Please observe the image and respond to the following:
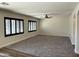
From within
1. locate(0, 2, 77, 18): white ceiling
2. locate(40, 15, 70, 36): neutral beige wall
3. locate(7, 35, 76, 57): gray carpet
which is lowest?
locate(7, 35, 76, 57): gray carpet

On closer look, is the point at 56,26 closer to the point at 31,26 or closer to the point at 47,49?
the point at 31,26

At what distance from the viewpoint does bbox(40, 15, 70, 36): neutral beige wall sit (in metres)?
13.7

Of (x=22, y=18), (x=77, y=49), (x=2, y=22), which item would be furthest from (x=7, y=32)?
(x=77, y=49)

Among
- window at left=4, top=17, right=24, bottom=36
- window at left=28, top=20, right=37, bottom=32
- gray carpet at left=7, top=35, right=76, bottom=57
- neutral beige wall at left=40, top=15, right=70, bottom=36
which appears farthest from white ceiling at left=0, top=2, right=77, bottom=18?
neutral beige wall at left=40, top=15, right=70, bottom=36

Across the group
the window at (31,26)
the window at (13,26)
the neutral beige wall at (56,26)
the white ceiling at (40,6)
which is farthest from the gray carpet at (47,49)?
the neutral beige wall at (56,26)

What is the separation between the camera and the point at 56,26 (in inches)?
553

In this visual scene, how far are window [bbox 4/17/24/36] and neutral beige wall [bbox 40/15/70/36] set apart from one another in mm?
4880

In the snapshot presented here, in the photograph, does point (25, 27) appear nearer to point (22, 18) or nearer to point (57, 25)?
point (22, 18)

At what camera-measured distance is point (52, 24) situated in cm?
1412

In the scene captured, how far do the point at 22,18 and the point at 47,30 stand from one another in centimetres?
509

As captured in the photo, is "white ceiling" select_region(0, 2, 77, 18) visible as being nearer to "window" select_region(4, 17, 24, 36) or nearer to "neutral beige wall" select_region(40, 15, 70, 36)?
"window" select_region(4, 17, 24, 36)

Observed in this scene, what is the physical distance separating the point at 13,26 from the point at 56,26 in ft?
21.6

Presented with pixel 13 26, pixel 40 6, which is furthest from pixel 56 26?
pixel 40 6

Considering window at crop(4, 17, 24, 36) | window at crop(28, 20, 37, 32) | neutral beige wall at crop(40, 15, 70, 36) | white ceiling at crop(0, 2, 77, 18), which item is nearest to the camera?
white ceiling at crop(0, 2, 77, 18)
